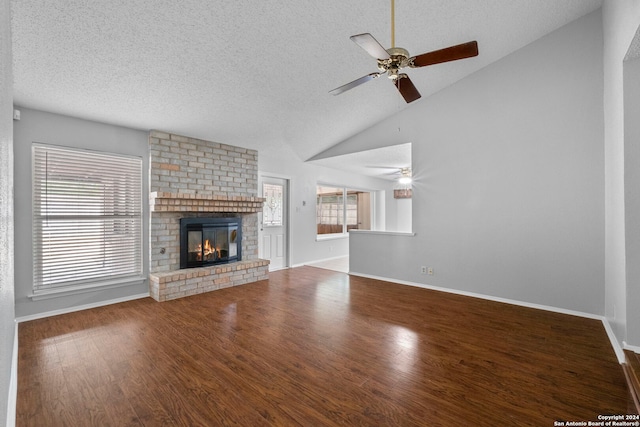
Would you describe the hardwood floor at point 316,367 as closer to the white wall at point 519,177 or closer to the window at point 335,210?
the white wall at point 519,177

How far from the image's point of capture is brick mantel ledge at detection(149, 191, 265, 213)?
13.5 ft

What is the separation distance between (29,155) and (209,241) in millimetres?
2379

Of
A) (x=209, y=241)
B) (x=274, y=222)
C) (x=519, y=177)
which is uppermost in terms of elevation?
(x=519, y=177)

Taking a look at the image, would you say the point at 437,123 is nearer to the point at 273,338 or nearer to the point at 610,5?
the point at 610,5

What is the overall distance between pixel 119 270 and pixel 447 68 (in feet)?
17.6

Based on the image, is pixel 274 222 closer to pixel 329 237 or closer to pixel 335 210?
pixel 329 237

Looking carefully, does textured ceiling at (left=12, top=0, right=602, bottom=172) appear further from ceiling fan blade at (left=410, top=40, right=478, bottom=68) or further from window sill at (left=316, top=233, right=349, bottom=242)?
window sill at (left=316, top=233, right=349, bottom=242)

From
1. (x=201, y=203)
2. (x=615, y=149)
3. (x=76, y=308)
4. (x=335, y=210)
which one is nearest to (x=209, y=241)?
(x=201, y=203)

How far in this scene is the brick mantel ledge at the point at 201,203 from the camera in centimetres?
411

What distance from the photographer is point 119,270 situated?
407 centimetres

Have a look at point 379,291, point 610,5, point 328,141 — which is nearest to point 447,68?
point 610,5

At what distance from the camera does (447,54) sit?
89.5 inches

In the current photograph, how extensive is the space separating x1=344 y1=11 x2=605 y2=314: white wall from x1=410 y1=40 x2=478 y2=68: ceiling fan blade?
7.06 feet

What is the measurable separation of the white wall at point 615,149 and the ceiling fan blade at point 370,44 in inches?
62.9
